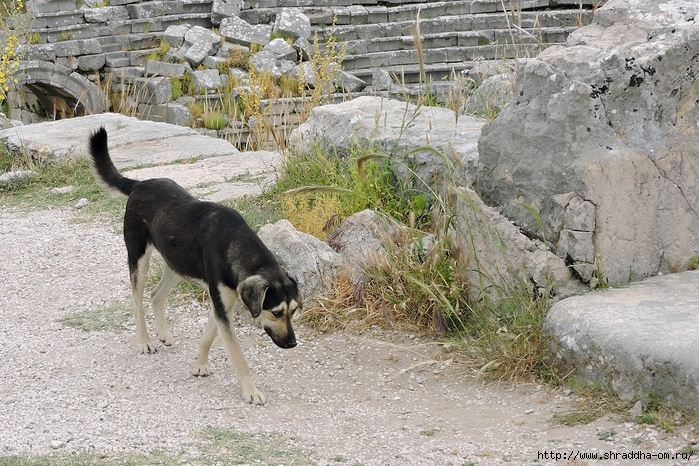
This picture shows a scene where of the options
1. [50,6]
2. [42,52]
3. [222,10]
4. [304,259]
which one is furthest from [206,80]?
[304,259]

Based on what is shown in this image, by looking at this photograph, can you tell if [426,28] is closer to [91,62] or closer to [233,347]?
[91,62]

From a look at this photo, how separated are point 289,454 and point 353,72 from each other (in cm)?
1625

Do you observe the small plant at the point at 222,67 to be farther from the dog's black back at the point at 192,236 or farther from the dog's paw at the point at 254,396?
the dog's paw at the point at 254,396

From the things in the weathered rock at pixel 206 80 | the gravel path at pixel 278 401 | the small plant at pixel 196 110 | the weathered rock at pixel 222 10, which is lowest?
the gravel path at pixel 278 401

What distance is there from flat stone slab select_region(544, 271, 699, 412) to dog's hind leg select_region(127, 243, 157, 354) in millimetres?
2661

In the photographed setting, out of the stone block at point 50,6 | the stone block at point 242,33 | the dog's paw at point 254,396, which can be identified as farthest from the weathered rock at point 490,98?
the stone block at point 50,6

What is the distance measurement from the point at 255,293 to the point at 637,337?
6.82 ft

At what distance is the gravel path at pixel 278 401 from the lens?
4.11m

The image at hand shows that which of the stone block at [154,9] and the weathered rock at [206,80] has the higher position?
the stone block at [154,9]

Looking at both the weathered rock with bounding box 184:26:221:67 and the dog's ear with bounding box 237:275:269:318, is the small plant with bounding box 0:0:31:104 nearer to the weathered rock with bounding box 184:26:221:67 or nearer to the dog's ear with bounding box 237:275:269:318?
the weathered rock with bounding box 184:26:221:67

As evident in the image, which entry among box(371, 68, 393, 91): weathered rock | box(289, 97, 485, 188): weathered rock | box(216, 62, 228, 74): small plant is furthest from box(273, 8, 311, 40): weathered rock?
box(289, 97, 485, 188): weathered rock

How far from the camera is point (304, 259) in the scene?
604cm

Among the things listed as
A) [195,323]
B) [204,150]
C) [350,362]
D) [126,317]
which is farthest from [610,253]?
[204,150]

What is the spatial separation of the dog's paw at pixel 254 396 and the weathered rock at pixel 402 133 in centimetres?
207
